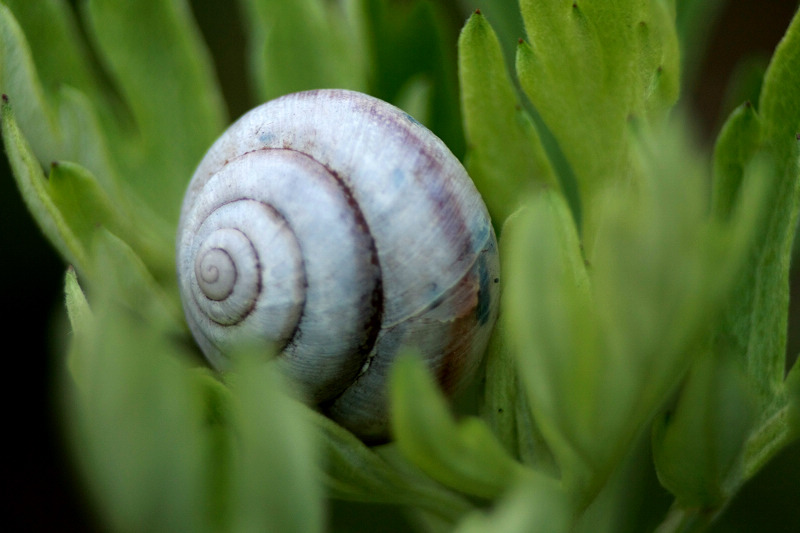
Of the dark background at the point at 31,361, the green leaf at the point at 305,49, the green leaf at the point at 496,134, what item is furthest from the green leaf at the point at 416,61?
the dark background at the point at 31,361

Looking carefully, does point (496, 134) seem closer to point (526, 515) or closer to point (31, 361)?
point (526, 515)

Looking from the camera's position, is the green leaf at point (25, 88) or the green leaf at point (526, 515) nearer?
the green leaf at point (526, 515)

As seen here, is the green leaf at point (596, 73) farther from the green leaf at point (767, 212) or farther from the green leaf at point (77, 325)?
the green leaf at point (77, 325)

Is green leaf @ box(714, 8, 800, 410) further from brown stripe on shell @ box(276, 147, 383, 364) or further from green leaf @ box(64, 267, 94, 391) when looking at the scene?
green leaf @ box(64, 267, 94, 391)

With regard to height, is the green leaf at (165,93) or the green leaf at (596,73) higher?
the green leaf at (165,93)

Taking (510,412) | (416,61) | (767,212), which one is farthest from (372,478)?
(416,61)

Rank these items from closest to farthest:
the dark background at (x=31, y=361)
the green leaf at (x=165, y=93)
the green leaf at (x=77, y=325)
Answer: the green leaf at (x=77, y=325) < the green leaf at (x=165, y=93) < the dark background at (x=31, y=361)

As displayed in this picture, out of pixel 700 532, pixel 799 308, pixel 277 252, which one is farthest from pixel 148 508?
pixel 799 308

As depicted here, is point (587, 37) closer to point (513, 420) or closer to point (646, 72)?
point (646, 72)

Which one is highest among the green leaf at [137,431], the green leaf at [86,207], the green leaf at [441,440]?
the green leaf at [86,207]
